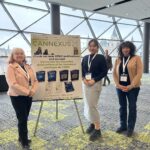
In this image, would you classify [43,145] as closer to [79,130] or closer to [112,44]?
[79,130]

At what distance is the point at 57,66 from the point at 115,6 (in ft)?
23.7

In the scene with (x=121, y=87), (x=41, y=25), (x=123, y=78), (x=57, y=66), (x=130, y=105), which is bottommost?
(x=130, y=105)

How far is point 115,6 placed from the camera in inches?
397

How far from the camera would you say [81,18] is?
11.9 meters

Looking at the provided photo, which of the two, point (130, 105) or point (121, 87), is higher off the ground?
point (121, 87)

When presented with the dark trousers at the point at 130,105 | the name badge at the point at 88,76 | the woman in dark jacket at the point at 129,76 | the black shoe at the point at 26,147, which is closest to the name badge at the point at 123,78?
the woman in dark jacket at the point at 129,76

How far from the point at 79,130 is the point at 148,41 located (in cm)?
1182

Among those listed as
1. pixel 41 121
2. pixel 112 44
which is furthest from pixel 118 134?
pixel 112 44

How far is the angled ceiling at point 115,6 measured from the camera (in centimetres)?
921

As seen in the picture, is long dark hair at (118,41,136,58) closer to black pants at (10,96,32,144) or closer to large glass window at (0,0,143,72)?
black pants at (10,96,32,144)

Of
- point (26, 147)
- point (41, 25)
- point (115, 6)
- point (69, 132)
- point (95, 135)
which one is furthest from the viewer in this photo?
point (41, 25)

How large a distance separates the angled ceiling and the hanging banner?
560 centimetres

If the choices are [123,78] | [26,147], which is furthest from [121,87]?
[26,147]

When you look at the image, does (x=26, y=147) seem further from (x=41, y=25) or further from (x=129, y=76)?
(x=41, y=25)
